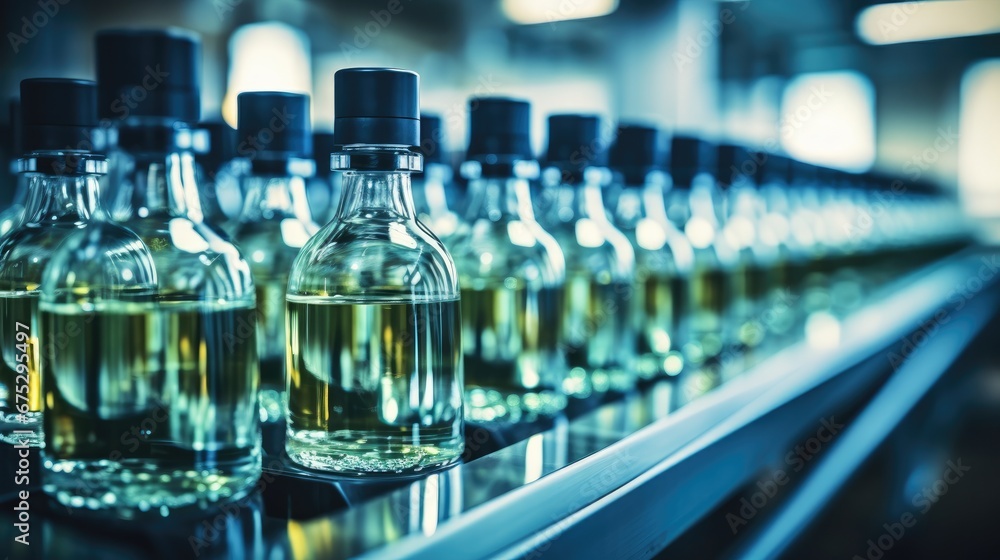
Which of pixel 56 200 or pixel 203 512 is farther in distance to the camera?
pixel 56 200

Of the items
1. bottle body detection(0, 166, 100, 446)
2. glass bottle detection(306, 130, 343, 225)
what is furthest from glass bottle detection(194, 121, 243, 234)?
bottle body detection(0, 166, 100, 446)

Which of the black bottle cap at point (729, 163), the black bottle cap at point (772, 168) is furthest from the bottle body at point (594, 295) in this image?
the black bottle cap at point (772, 168)

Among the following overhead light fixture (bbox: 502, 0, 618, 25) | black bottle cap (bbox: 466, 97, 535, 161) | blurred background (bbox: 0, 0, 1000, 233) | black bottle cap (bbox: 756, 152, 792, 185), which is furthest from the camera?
overhead light fixture (bbox: 502, 0, 618, 25)

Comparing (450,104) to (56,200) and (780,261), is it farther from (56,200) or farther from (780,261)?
(56,200)

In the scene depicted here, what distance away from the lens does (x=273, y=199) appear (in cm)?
91

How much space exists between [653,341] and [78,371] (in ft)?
2.79

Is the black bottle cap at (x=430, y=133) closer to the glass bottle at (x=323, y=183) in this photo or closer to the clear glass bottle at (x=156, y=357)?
the glass bottle at (x=323, y=183)

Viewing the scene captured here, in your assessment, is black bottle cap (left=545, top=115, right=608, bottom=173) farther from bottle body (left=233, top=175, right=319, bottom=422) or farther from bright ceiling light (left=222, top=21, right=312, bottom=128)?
bright ceiling light (left=222, top=21, right=312, bottom=128)

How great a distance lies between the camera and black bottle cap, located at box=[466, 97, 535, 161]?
2.83 ft

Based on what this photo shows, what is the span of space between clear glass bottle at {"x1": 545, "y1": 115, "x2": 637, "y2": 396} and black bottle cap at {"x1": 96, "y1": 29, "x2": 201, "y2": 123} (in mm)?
562

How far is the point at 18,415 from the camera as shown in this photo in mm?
705

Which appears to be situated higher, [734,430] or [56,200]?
[56,200]

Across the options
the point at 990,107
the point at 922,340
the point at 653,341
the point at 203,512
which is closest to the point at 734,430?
the point at 653,341

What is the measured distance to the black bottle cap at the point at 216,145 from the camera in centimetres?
95
